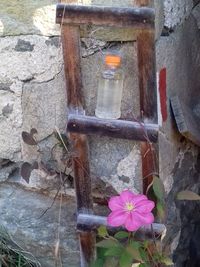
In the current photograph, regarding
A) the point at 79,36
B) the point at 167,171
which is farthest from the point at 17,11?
the point at 167,171

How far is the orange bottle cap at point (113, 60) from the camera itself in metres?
2.02

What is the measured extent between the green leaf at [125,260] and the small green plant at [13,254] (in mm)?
430

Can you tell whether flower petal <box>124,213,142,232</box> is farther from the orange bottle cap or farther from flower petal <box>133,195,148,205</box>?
the orange bottle cap

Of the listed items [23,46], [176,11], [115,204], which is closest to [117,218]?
[115,204]

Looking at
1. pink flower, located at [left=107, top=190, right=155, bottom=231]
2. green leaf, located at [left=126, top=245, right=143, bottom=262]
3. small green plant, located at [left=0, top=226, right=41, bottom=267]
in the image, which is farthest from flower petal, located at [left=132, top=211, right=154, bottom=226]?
small green plant, located at [left=0, top=226, right=41, bottom=267]

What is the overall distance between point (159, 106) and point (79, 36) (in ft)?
1.20

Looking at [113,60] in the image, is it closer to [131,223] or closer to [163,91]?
[163,91]

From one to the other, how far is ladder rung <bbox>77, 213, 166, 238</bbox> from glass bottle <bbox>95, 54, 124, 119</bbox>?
348 millimetres

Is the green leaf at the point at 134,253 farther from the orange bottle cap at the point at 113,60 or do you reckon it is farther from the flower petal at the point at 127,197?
the orange bottle cap at the point at 113,60

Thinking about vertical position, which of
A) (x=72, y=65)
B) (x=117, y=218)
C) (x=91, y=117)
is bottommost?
(x=117, y=218)

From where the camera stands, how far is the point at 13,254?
7.61ft

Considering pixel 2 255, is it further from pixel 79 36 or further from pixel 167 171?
pixel 79 36

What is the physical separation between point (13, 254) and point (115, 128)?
0.62 m

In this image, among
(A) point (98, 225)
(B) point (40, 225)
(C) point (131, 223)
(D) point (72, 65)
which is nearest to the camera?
(C) point (131, 223)
